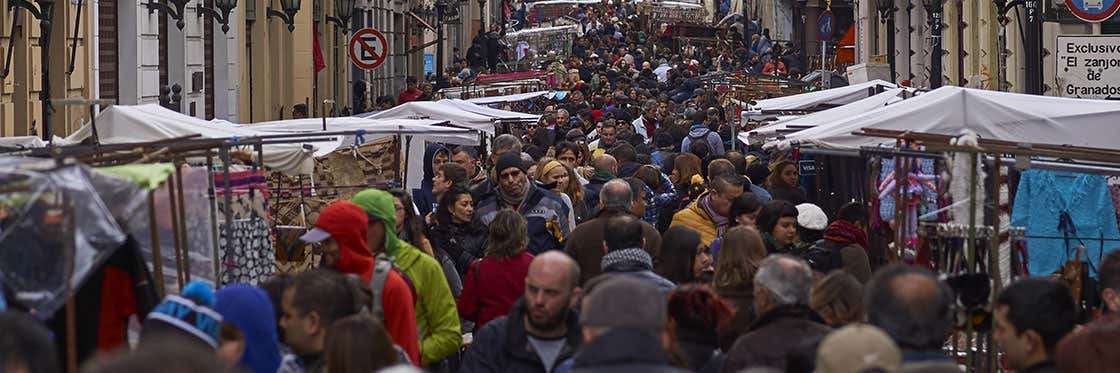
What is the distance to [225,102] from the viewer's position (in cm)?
2834

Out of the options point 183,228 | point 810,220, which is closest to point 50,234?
point 183,228

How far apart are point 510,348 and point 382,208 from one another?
125 centimetres

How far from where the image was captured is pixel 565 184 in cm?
1433

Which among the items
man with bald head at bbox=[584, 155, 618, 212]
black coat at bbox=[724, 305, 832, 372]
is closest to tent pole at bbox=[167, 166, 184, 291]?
black coat at bbox=[724, 305, 832, 372]

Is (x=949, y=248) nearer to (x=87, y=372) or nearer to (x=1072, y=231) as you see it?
(x=1072, y=231)

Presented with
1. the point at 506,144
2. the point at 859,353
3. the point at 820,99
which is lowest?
the point at 859,353

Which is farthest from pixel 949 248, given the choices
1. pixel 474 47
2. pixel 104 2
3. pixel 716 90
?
pixel 474 47

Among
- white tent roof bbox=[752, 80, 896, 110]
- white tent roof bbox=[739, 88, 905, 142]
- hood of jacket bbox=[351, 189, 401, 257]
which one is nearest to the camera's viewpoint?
hood of jacket bbox=[351, 189, 401, 257]

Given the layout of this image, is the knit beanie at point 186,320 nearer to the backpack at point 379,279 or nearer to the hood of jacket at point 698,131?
the backpack at point 379,279

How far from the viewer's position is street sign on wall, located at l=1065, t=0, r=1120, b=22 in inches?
685

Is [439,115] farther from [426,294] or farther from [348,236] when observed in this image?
[348,236]

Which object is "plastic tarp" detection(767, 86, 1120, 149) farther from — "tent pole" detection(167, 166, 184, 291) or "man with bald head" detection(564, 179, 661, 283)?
"tent pole" detection(167, 166, 184, 291)

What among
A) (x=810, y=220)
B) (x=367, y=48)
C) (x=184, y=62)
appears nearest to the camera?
(x=810, y=220)

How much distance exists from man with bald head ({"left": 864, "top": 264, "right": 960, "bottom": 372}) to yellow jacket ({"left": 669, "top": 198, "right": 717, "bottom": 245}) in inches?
247
